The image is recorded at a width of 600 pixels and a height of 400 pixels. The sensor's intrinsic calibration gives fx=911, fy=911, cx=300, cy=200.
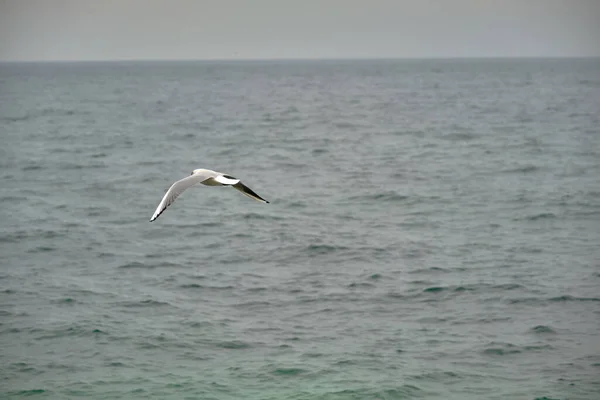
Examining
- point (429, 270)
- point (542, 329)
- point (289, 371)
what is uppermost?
point (429, 270)

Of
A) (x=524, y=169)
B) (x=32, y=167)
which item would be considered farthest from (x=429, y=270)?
(x=32, y=167)

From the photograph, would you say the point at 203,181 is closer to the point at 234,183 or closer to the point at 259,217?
the point at 234,183

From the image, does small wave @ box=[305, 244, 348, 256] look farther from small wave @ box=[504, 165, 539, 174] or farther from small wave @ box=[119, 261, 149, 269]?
small wave @ box=[504, 165, 539, 174]

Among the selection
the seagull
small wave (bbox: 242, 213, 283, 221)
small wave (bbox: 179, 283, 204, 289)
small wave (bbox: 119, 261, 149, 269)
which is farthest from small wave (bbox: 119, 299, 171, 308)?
small wave (bbox: 242, 213, 283, 221)

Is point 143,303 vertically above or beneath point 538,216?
beneath

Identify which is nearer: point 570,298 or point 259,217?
point 570,298

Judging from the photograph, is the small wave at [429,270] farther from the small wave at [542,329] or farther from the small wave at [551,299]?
the small wave at [542,329]

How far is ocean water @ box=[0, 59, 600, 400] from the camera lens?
21047mm

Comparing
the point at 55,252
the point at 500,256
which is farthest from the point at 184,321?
the point at 500,256

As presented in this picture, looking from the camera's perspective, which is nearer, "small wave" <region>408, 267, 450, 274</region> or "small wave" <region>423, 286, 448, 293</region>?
"small wave" <region>423, 286, 448, 293</region>

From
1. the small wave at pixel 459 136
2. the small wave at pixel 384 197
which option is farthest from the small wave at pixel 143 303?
the small wave at pixel 459 136

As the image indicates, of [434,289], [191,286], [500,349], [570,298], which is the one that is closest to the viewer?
[500,349]

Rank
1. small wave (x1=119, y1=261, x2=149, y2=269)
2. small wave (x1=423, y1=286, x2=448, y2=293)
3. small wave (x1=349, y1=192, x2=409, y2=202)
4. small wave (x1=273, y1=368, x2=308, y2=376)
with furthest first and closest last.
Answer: small wave (x1=349, y1=192, x2=409, y2=202)
small wave (x1=119, y1=261, x2=149, y2=269)
small wave (x1=423, y1=286, x2=448, y2=293)
small wave (x1=273, y1=368, x2=308, y2=376)

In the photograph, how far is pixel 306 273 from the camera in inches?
1155
